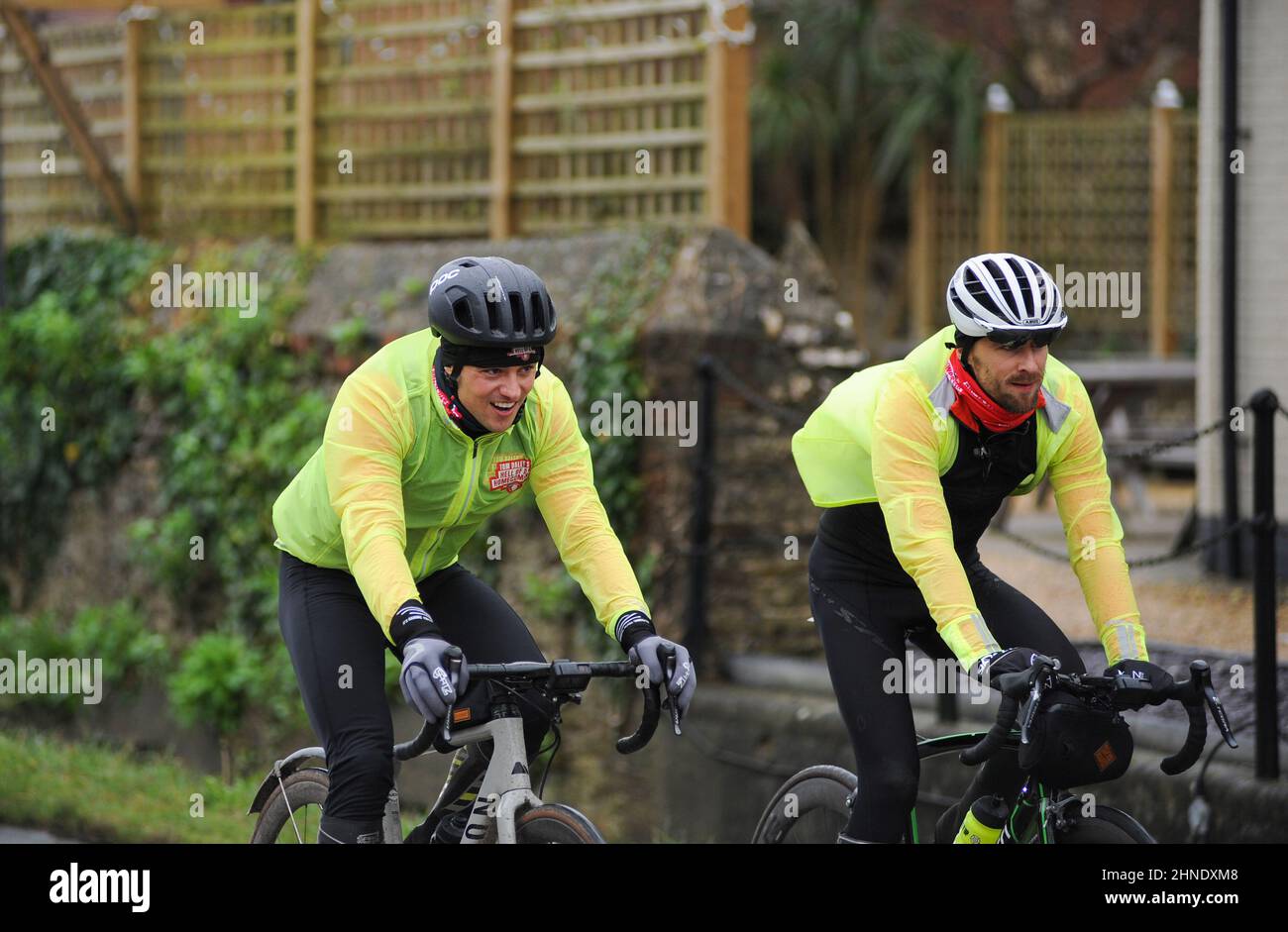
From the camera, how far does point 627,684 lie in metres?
9.06

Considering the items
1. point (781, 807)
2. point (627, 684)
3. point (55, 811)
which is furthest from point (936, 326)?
point (781, 807)

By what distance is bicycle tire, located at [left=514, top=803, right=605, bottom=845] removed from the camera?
4.29 metres

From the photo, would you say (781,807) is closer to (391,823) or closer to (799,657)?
(391,823)

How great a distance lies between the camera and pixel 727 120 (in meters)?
9.53

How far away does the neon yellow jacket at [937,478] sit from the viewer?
4.46m

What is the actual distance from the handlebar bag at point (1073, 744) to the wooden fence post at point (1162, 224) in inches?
489

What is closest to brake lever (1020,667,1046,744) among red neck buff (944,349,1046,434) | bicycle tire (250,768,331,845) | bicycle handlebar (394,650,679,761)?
red neck buff (944,349,1046,434)

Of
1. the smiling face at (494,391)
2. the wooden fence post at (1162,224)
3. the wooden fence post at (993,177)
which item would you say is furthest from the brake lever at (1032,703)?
the wooden fence post at (993,177)

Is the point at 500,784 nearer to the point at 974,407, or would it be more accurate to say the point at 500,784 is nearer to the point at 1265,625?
the point at 974,407

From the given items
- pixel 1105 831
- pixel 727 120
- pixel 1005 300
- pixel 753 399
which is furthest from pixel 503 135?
pixel 1105 831

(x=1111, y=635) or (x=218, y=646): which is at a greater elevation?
(x=1111, y=635)

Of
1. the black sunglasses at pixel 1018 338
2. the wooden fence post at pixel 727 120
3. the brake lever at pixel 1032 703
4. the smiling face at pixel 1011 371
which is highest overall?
the wooden fence post at pixel 727 120

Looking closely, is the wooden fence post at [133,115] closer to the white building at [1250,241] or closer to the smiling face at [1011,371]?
the white building at [1250,241]
